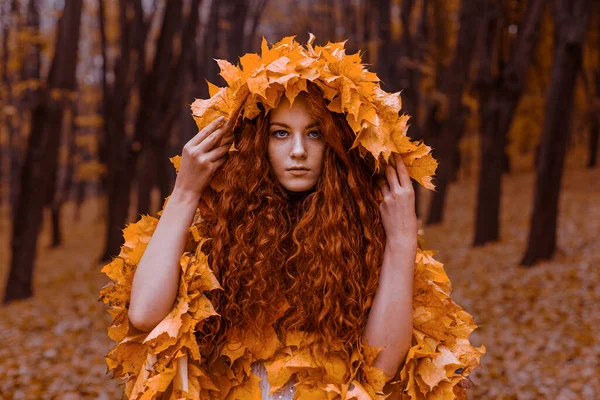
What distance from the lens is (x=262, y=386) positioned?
6.13 feet

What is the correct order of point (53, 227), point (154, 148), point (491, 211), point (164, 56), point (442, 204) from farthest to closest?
point (53, 227) < point (442, 204) < point (154, 148) < point (491, 211) < point (164, 56)

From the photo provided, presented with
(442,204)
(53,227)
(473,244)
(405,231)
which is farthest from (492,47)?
(53,227)

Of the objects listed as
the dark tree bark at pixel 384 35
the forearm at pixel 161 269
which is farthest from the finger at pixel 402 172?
the dark tree bark at pixel 384 35

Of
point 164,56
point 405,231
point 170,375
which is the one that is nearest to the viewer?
point 170,375

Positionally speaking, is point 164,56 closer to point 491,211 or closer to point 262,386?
point 491,211

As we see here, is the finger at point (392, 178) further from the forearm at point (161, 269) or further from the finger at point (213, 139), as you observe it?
the forearm at point (161, 269)

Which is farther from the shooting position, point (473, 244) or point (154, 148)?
point (154, 148)

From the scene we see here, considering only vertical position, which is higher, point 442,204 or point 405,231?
point 405,231

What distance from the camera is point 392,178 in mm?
1847

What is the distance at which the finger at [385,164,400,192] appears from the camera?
72.3 inches

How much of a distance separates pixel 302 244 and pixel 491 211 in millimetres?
8548

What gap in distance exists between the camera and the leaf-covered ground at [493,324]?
4594 mm

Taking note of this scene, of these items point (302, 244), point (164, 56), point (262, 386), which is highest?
point (164, 56)

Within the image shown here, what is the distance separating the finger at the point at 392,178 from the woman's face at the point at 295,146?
0.24 metres
